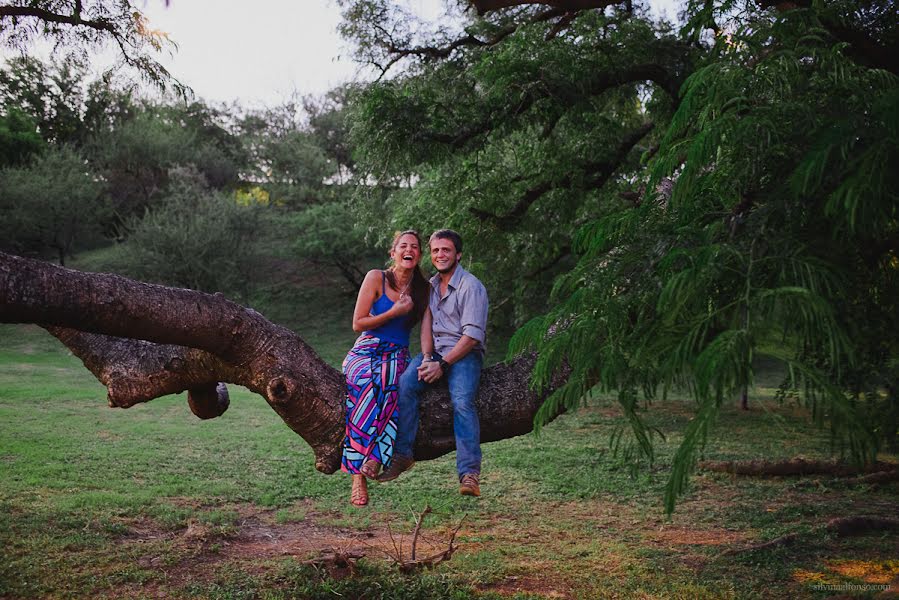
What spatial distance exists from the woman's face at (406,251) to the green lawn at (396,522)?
5.36 ft

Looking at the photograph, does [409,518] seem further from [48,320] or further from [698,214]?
[698,214]

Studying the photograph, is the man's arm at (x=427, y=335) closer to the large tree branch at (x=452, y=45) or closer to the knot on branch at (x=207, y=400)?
the knot on branch at (x=207, y=400)

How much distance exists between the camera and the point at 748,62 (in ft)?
11.0

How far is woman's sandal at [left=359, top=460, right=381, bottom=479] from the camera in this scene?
4.17 m

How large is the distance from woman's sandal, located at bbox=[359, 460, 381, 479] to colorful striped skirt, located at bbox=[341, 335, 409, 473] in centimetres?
2

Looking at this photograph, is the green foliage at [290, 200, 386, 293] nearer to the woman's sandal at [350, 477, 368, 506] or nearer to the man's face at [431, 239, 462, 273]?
the man's face at [431, 239, 462, 273]

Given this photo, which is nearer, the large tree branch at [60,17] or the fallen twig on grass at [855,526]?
the large tree branch at [60,17]

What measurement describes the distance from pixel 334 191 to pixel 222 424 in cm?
1849

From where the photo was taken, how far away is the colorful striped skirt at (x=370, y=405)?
4.20m

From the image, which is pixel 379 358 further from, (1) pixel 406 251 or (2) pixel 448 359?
(1) pixel 406 251

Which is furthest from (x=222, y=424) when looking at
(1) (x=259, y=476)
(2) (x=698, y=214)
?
(2) (x=698, y=214)

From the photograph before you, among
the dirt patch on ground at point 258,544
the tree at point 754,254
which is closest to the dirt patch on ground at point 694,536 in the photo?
the dirt patch on ground at point 258,544

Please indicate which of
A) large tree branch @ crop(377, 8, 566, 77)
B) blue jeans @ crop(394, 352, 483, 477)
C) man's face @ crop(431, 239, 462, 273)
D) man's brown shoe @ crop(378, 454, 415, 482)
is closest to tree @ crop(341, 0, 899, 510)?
blue jeans @ crop(394, 352, 483, 477)

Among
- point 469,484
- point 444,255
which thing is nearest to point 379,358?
point 444,255
